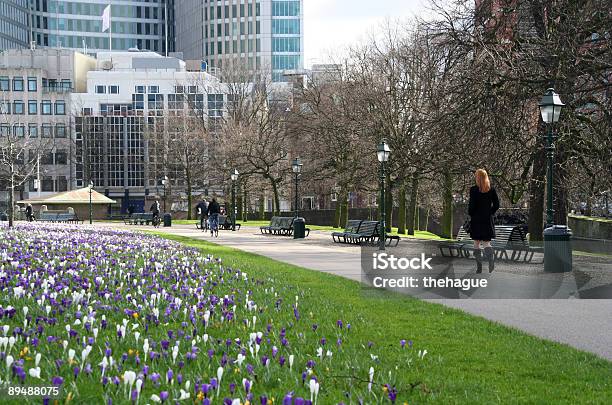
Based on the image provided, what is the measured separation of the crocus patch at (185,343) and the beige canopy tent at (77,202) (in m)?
56.3

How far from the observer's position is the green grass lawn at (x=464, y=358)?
6230 mm

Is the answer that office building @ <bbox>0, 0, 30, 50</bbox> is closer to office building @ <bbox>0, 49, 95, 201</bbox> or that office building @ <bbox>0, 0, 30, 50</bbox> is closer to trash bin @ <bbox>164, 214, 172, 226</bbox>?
office building @ <bbox>0, 49, 95, 201</bbox>

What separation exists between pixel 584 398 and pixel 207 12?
135521 millimetres

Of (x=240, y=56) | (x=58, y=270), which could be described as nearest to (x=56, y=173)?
(x=240, y=56)

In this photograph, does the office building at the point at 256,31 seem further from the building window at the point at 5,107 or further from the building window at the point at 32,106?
the building window at the point at 5,107

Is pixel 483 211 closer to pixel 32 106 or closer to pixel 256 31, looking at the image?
pixel 32 106

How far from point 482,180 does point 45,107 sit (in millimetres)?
102775

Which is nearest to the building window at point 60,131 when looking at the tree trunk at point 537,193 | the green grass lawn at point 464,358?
the tree trunk at point 537,193

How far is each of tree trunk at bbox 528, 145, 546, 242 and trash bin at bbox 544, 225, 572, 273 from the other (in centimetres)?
626

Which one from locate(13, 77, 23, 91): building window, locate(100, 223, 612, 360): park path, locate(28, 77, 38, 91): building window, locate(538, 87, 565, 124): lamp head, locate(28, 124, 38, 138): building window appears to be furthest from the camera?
locate(28, 77, 38, 91): building window

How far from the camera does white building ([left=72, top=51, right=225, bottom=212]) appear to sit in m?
101

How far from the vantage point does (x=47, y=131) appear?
10944 centimetres

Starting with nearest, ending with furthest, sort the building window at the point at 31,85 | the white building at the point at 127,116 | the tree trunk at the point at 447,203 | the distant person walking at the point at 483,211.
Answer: the distant person walking at the point at 483,211
the tree trunk at the point at 447,203
the white building at the point at 127,116
the building window at the point at 31,85

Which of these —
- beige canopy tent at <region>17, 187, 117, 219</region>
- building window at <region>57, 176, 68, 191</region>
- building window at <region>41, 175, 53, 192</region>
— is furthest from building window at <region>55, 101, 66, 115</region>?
beige canopy tent at <region>17, 187, 117, 219</region>
